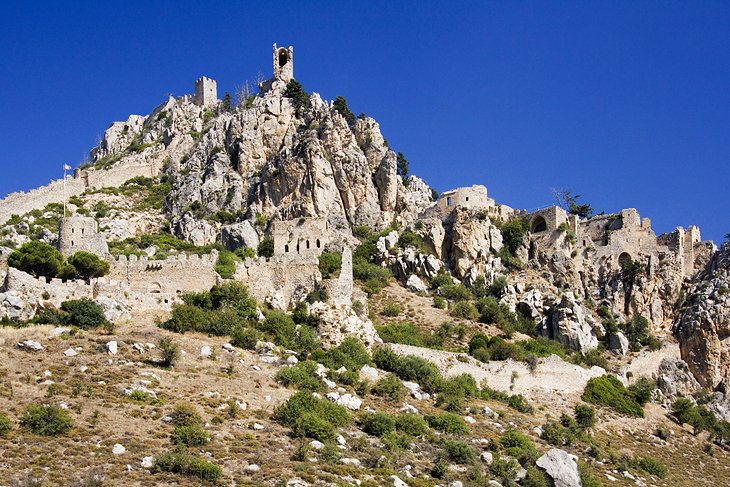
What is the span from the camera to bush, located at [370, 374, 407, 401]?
135ft

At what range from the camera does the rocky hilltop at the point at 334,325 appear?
32.0m

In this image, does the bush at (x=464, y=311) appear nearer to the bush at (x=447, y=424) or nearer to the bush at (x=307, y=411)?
the bush at (x=447, y=424)

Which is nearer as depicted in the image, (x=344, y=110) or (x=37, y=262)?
(x=37, y=262)

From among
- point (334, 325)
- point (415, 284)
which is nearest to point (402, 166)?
point (415, 284)

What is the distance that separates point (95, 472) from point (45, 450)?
2.23 metres

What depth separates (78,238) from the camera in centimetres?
5375

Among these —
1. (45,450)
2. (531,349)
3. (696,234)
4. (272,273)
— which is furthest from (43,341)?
(696,234)

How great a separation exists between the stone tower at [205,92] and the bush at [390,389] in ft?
208

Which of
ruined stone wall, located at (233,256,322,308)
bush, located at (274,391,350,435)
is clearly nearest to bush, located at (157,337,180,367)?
bush, located at (274,391,350,435)

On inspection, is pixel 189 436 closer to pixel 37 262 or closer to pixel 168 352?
pixel 168 352

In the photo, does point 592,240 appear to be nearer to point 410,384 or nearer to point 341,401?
point 410,384

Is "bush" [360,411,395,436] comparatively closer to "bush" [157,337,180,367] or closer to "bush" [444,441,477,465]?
"bush" [444,441,477,465]

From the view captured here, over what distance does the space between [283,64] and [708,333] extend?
2094 inches

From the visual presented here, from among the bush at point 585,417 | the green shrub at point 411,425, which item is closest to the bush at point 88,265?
the green shrub at point 411,425
